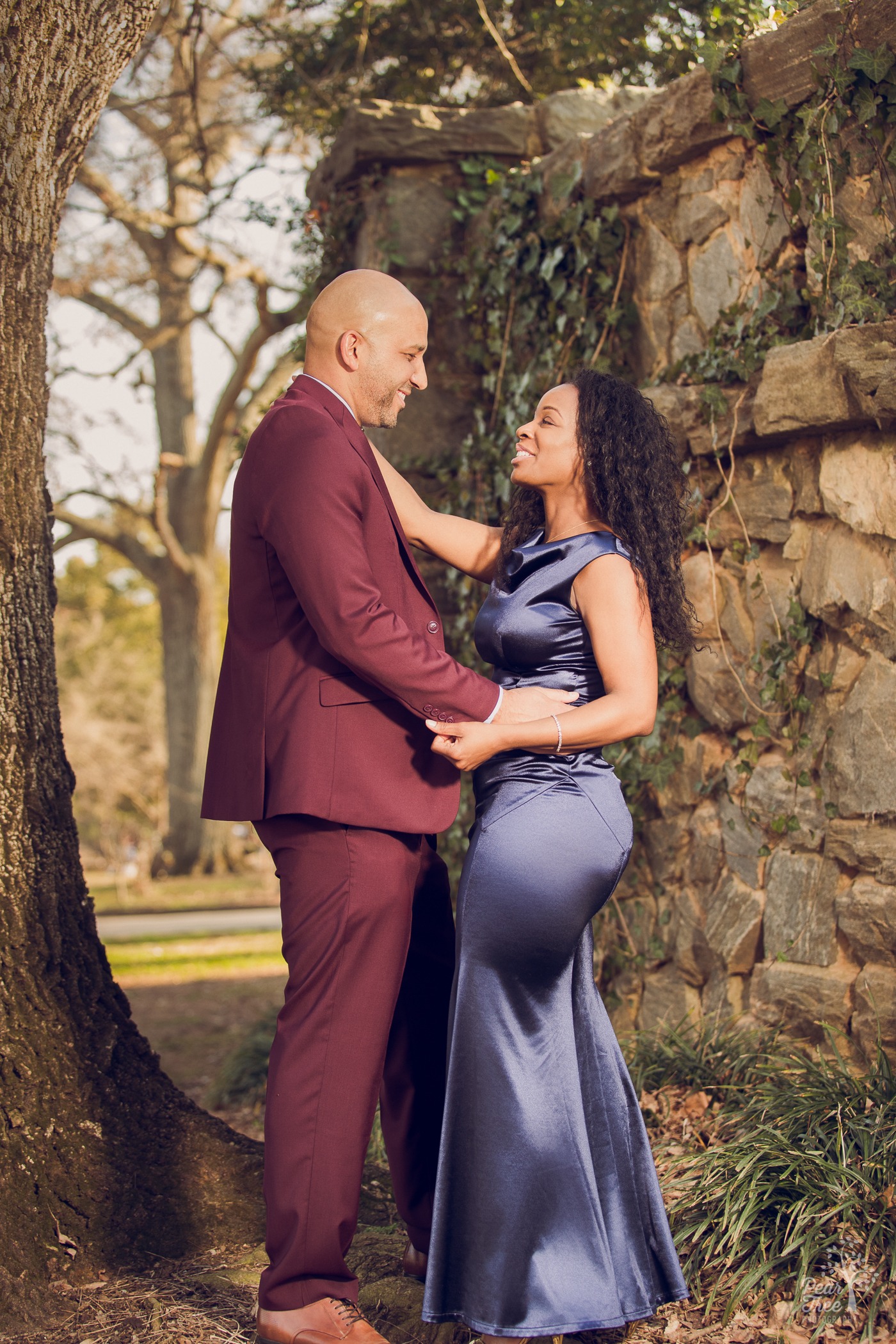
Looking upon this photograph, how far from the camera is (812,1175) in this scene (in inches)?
101

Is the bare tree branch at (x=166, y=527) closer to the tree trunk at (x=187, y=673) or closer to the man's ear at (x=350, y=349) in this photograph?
the tree trunk at (x=187, y=673)

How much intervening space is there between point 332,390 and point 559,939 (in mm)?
1259

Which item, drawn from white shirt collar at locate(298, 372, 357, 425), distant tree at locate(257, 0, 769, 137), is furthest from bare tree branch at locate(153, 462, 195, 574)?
white shirt collar at locate(298, 372, 357, 425)

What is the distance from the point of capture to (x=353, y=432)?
2396 mm

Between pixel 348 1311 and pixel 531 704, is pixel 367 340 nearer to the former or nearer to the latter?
pixel 531 704

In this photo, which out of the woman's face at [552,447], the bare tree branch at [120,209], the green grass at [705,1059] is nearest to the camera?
the woman's face at [552,447]

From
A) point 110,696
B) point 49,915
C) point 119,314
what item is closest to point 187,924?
point 119,314

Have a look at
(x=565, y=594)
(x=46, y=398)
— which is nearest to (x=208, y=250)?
(x=46, y=398)

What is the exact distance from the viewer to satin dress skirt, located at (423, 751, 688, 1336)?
218cm

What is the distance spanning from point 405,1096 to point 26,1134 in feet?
2.85

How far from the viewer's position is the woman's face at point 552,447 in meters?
2.54

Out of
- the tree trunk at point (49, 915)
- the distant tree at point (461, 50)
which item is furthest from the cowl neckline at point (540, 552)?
the distant tree at point (461, 50)

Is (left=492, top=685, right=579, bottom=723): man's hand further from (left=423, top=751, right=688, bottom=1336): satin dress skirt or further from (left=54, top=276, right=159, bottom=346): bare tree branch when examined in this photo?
(left=54, top=276, right=159, bottom=346): bare tree branch

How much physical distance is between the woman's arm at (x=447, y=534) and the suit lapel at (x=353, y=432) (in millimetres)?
403
